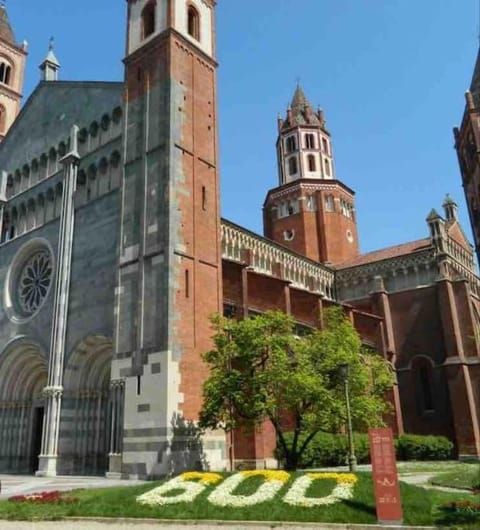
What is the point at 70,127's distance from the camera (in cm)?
3052

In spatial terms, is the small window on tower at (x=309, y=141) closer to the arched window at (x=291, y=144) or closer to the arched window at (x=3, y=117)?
the arched window at (x=291, y=144)

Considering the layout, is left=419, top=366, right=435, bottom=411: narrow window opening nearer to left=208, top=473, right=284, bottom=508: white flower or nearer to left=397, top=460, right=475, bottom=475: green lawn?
left=397, top=460, right=475, bottom=475: green lawn

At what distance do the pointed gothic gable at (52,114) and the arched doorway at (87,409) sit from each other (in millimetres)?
12843

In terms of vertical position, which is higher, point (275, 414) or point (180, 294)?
point (180, 294)

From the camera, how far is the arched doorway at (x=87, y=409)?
79.5 ft

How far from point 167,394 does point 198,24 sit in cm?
2016

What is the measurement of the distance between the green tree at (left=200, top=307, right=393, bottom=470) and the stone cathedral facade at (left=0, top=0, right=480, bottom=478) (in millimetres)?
2321

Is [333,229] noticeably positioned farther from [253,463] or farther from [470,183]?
[253,463]

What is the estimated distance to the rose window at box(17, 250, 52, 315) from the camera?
29109 mm

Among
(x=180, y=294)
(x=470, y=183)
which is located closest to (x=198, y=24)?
(x=180, y=294)

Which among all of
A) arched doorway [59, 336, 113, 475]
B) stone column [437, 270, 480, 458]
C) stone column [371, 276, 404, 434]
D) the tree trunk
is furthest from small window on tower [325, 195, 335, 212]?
the tree trunk

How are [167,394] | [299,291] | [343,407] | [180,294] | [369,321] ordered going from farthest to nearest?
[369,321] < [299,291] < [180,294] < [167,394] < [343,407]

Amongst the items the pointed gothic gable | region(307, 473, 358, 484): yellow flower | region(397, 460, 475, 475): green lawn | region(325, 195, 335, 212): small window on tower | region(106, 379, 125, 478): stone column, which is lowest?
region(397, 460, 475, 475): green lawn

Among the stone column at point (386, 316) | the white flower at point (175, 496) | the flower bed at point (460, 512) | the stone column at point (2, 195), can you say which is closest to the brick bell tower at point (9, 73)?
the stone column at point (2, 195)
